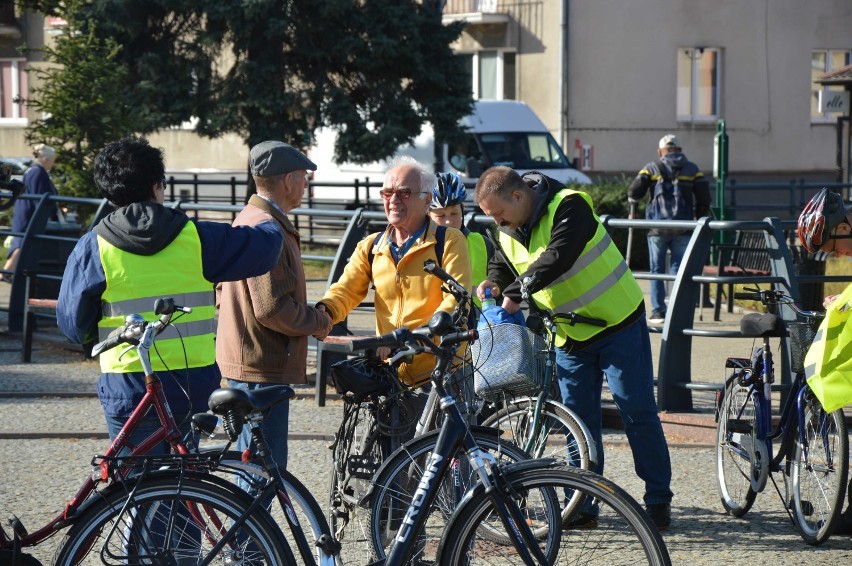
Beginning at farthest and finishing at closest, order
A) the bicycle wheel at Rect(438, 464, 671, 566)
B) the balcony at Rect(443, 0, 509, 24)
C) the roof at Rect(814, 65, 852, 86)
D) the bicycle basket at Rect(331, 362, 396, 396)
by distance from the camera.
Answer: the balcony at Rect(443, 0, 509, 24) → the roof at Rect(814, 65, 852, 86) → the bicycle basket at Rect(331, 362, 396, 396) → the bicycle wheel at Rect(438, 464, 671, 566)

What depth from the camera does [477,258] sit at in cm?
715

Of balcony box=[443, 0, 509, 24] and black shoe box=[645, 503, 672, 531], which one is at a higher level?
balcony box=[443, 0, 509, 24]

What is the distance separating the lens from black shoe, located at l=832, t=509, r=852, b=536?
6090 mm

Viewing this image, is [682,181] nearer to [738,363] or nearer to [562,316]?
[738,363]

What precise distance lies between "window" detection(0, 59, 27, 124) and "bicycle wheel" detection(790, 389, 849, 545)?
33.7 meters

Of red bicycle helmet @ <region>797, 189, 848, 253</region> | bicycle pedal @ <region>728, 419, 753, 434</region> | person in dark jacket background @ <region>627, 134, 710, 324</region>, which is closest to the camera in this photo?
red bicycle helmet @ <region>797, 189, 848, 253</region>

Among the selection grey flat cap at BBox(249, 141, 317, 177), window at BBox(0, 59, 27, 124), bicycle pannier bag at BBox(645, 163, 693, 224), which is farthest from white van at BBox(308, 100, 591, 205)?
grey flat cap at BBox(249, 141, 317, 177)

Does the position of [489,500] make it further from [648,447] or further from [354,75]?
[354,75]

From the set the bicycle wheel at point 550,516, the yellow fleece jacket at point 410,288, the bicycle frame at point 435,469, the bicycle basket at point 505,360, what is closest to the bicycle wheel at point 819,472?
the bicycle basket at point 505,360

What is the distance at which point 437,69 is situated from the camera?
2325 cm

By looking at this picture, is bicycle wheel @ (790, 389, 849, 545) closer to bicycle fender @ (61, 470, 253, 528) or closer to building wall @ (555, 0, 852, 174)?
bicycle fender @ (61, 470, 253, 528)

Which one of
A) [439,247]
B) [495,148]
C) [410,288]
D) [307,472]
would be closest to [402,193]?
[439,247]

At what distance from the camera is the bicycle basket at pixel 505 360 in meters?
5.63

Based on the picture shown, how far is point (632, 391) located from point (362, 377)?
1.52 m
